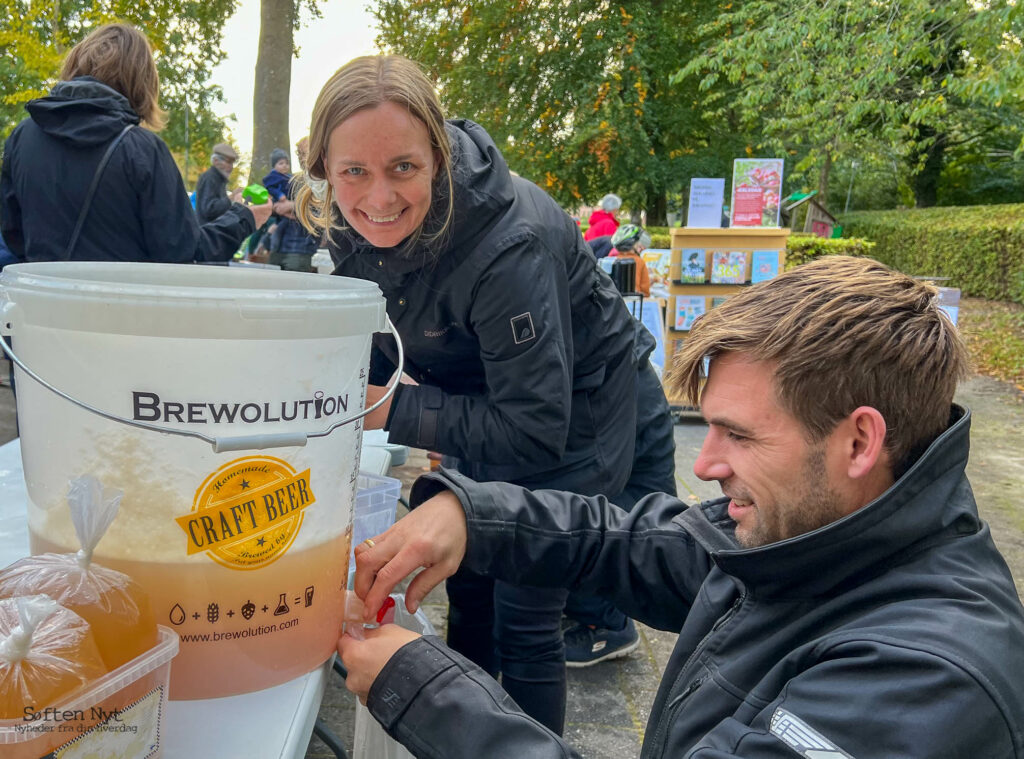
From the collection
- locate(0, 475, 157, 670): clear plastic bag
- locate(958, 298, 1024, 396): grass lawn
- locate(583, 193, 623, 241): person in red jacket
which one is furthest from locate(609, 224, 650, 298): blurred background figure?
locate(0, 475, 157, 670): clear plastic bag

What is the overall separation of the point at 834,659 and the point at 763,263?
5950 millimetres

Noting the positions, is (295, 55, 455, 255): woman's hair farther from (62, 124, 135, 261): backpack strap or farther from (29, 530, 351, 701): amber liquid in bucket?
(62, 124, 135, 261): backpack strap

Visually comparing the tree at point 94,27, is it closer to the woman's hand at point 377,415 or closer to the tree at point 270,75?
the tree at point 270,75

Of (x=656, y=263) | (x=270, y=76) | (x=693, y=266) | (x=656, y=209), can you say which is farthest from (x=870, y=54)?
→ (x=656, y=209)

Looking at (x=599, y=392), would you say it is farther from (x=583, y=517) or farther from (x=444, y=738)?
(x=444, y=738)

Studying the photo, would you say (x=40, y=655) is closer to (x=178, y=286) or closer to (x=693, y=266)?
(x=178, y=286)

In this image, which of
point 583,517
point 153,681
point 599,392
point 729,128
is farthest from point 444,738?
point 729,128

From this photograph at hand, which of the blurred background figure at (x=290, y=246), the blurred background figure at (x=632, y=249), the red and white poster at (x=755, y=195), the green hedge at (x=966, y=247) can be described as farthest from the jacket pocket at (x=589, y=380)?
the green hedge at (x=966, y=247)

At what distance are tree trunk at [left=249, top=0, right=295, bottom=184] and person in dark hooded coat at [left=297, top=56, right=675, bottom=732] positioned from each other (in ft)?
28.9

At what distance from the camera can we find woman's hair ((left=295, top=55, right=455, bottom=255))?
1.62 meters

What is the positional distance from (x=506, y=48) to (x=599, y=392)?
1850 cm

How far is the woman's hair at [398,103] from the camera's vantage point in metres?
1.62

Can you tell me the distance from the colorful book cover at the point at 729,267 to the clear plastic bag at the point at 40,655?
626cm

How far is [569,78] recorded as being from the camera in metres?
18.9
